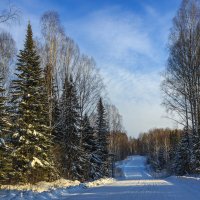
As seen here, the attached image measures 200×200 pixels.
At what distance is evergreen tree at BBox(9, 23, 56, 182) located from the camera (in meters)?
21.3

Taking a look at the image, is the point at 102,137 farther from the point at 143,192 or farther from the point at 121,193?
the point at 121,193

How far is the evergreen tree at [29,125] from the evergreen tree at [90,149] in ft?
48.4

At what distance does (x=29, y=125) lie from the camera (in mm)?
21875

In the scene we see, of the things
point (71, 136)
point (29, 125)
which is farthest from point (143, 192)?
point (71, 136)

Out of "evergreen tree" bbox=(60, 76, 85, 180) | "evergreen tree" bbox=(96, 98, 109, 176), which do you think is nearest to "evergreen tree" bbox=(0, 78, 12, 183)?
"evergreen tree" bbox=(60, 76, 85, 180)

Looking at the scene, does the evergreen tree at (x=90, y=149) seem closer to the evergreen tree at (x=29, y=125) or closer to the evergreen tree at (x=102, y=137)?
the evergreen tree at (x=102, y=137)

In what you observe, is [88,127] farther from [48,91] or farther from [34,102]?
[34,102]

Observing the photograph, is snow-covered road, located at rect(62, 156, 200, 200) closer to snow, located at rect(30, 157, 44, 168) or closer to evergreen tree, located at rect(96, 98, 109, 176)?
snow, located at rect(30, 157, 44, 168)

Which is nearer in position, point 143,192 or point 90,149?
point 143,192

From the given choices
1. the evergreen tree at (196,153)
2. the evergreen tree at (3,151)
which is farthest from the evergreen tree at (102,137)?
the evergreen tree at (3,151)

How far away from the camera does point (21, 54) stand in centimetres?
2366

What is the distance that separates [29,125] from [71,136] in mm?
12653

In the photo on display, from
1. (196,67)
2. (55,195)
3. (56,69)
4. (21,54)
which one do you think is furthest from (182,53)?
(55,195)

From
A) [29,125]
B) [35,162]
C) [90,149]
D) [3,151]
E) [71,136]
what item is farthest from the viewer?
[90,149]
